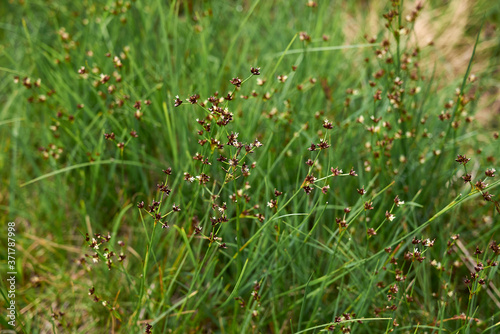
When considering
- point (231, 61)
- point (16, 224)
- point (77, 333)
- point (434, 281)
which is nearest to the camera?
point (77, 333)

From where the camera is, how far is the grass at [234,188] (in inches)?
91.7

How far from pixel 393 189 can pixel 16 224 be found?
2.61m

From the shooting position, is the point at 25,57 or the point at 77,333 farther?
the point at 25,57

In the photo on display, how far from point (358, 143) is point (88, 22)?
2.38 metres

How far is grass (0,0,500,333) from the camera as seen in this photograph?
233 cm

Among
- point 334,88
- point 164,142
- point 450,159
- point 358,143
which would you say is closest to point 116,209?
point 164,142

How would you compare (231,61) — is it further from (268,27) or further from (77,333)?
(77,333)

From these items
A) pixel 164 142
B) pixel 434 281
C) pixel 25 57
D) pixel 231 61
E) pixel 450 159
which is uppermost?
pixel 25 57

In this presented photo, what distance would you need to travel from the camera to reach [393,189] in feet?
9.06

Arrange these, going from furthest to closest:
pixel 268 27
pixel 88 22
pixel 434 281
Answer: pixel 268 27
pixel 88 22
pixel 434 281

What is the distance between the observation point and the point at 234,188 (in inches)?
95.7

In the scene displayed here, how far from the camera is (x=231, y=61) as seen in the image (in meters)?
3.75

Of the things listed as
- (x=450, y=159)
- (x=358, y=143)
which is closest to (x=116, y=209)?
(x=358, y=143)

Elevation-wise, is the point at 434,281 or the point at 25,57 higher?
the point at 25,57
